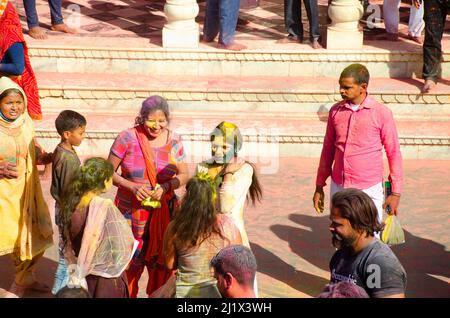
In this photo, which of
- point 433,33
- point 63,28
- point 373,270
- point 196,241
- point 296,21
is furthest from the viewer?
point 63,28

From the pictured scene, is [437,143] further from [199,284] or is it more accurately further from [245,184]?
[199,284]

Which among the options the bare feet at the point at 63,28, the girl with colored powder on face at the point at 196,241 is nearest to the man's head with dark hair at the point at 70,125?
the girl with colored powder on face at the point at 196,241

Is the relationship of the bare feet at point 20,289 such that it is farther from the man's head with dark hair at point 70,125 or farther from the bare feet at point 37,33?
the bare feet at point 37,33

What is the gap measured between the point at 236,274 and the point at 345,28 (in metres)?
6.59

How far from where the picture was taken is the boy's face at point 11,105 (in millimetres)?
7066

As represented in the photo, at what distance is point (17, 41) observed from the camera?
8531 mm

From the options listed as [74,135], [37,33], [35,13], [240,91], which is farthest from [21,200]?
[35,13]

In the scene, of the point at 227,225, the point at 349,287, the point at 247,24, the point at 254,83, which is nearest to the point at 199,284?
the point at 227,225

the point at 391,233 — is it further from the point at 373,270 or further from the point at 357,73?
the point at 373,270

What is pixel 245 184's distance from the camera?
22.3 ft

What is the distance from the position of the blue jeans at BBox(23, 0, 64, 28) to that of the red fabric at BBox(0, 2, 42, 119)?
9.73 ft

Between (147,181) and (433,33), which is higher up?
(433,33)

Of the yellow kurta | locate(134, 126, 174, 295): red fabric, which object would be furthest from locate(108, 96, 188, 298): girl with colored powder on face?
the yellow kurta

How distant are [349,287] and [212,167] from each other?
2.18m
